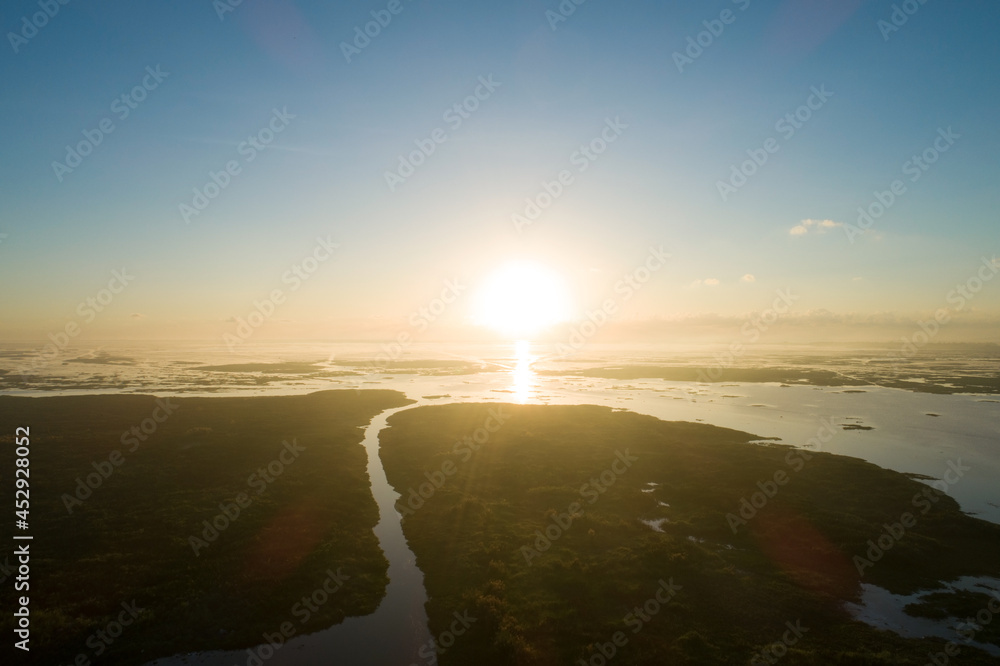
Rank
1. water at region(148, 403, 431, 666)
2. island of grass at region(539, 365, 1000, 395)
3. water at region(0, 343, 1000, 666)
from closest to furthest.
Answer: water at region(148, 403, 431, 666)
water at region(0, 343, 1000, 666)
island of grass at region(539, 365, 1000, 395)

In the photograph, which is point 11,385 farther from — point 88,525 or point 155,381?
point 88,525

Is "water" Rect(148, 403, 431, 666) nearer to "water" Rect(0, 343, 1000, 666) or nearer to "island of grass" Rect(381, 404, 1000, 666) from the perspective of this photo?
"water" Rect(0, 343, 1000, 666)

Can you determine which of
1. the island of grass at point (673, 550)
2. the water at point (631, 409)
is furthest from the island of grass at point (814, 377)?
the island of grass at point (673, 550)

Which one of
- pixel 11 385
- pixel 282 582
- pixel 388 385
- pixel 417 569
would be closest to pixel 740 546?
pixel 417 569

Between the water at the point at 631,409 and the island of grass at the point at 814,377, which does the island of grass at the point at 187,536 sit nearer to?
the water at the point at 631,409

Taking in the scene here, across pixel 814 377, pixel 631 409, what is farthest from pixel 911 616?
pixel 814 377

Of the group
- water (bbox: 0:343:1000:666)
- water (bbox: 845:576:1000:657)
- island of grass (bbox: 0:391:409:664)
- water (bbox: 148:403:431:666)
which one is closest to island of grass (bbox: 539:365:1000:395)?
water (bbox: 0:343:1000:666)

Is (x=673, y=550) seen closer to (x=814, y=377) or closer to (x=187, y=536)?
(x=187, y=536)
